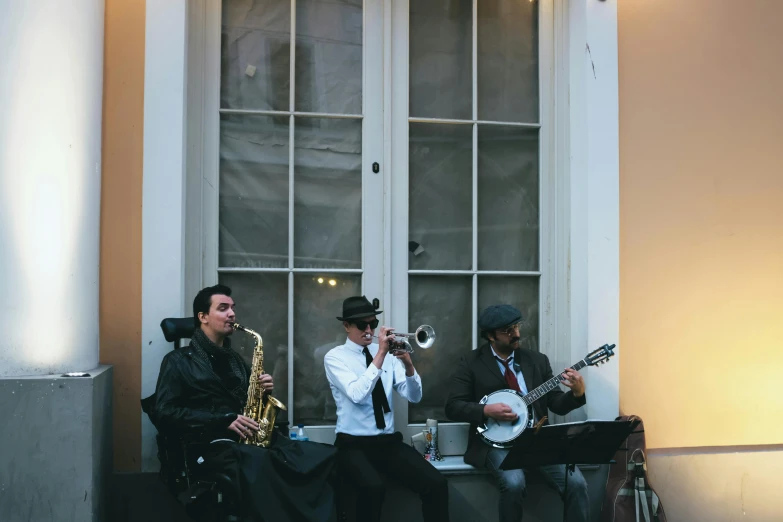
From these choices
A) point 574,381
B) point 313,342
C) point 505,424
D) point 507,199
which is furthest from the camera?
point 507,199

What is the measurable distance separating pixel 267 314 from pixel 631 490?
238 cm

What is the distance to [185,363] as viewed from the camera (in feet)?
14.5

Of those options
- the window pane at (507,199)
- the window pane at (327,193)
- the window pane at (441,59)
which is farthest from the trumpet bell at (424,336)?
the window pane at (441,59)

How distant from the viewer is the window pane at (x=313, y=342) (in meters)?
5.25

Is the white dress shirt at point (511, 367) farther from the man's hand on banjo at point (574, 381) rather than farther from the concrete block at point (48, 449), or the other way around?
the concrete block at point (48, 449)

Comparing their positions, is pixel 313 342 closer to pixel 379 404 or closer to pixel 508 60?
pixel 379 404

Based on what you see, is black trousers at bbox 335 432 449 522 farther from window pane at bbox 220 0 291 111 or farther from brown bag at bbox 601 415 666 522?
window pane at bbox 220 0 291 111

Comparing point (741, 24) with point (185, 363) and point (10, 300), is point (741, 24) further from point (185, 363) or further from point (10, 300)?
point (10, 300)

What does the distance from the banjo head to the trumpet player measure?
390 mm

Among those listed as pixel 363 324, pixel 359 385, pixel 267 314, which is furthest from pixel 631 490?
pixel 267 314

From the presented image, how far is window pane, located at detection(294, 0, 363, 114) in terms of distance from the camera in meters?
5.36

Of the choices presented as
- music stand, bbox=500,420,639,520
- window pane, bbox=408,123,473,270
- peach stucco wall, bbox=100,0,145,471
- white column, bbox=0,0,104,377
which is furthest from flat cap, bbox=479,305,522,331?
white column, bbox=0,0,104,377

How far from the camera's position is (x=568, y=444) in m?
4.49

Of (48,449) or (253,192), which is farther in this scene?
(253,192)
